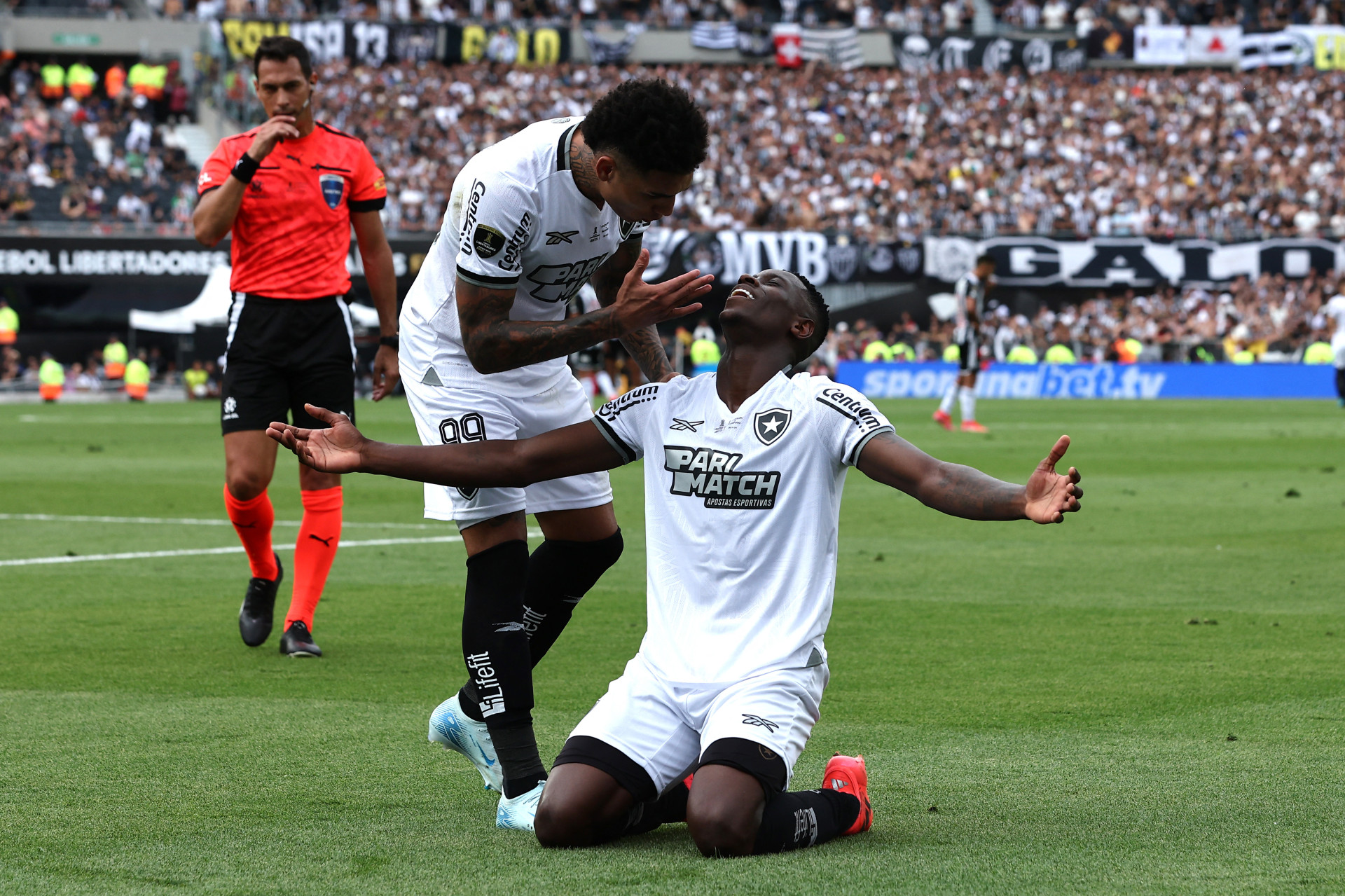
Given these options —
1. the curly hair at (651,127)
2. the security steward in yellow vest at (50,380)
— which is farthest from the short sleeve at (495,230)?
the security steward in yellow vest at (50,380)

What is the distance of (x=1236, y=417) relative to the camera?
2595cm

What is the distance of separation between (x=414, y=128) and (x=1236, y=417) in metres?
23.9

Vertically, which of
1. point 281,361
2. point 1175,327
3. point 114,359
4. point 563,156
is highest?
point 563,156

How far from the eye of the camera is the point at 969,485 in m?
3.47

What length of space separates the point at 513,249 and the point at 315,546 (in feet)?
8.95

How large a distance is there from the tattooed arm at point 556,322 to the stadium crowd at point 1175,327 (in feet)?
112

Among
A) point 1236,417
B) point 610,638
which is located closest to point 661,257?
point 1236,417

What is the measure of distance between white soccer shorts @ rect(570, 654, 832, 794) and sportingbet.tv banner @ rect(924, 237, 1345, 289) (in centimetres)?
3540

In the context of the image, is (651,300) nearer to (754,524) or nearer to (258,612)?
(754,524)

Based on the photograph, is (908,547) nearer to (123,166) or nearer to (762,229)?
(762,229)

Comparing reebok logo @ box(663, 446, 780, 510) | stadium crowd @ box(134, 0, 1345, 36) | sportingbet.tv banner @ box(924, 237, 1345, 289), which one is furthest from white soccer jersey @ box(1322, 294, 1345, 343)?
reebok logo @ box(663, 446, 780, 510)

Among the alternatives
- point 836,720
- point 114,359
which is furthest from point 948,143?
point 836,720

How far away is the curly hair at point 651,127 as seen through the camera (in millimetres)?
3695

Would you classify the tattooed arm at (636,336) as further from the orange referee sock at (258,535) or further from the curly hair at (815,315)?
the orange referee sock at (258,535)
